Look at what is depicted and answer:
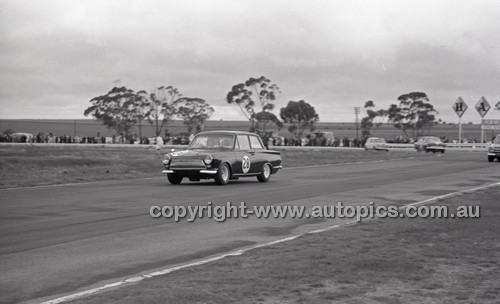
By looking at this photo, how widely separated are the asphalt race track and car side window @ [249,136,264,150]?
1264 millimetres

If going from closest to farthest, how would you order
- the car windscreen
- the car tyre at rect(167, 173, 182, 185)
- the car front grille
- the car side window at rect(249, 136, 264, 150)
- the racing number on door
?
the car front grille
the car tyre at rect(167, 173, 182, 185)
the car windscreen
the racing number on door
the car side window at rect(249, 136, 264, 150)

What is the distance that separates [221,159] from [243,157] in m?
1.05

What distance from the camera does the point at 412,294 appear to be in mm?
6051

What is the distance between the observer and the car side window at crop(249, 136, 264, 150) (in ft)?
68.4

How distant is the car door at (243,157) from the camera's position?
19828mm

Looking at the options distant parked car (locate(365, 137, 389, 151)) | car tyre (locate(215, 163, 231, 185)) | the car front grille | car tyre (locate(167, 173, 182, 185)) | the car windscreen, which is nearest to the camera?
the car front grille

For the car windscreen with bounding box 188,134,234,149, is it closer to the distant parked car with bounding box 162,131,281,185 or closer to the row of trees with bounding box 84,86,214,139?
the distant parked car with bounding box 162,131,281,185

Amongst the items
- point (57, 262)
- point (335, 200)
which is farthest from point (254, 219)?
point (57, 262)

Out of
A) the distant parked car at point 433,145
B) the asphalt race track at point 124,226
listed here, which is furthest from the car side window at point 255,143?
the distant parked car at point 433,145

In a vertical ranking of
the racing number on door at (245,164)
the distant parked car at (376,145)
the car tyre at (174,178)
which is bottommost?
the car tyre at (174,178)

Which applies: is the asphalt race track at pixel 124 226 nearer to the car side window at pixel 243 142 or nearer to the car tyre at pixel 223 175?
the car tyre at pixel 223 175

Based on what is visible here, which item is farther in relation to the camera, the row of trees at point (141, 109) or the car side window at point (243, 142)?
the row of trees at point (141, 109)

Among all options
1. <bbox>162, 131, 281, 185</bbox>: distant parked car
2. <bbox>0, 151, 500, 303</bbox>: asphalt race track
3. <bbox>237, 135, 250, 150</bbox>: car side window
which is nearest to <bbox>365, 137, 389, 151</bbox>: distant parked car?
<bbox>0, 151, 500, 303</bbox>: asphalt race track

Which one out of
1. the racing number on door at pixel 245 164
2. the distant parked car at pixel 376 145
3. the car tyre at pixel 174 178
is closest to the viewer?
the car tyre at pixel 174 178
